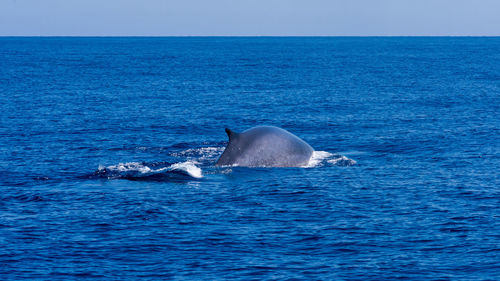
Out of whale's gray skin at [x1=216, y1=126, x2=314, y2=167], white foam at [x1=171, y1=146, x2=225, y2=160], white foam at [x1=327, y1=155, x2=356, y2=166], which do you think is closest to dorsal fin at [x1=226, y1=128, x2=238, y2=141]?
whale's gray skin at [x1=216, y1=126, x2=314, y2=167]

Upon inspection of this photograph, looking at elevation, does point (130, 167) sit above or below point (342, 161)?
below

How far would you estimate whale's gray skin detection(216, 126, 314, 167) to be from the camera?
3444cm

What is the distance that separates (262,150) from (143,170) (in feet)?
18.4

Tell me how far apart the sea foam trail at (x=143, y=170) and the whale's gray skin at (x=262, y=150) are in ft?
5.36

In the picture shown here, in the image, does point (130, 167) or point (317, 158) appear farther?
point (317, 158)

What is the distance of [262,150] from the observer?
3462 centimetres

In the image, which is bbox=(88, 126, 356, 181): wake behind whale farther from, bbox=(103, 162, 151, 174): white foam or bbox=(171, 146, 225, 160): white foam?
bbox=(171, 146, 225, 160): white foam

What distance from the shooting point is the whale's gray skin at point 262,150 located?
3444cm

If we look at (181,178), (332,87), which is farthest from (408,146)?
(332,87)

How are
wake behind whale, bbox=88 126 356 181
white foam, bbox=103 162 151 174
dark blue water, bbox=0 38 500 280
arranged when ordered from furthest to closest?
white foam, bbox=103 162 151 174 → wake behind whale, bbox=88 126 356 181 → dark blue water, bbox=0 38 500 280

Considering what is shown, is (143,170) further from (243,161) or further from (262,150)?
(262,150)

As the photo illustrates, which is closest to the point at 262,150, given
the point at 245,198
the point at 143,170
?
the point at 143,170

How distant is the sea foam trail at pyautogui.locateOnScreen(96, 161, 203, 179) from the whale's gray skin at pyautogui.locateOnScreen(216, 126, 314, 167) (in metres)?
1.63

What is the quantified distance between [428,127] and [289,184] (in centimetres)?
2096
